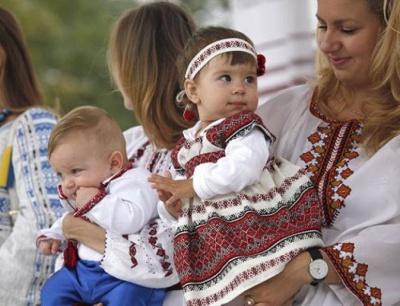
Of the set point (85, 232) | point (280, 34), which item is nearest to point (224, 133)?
point (85, 232)

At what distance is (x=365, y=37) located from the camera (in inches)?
135

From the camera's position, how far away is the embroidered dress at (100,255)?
3.47 metres

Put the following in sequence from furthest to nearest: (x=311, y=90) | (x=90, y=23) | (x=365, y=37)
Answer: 1. (x=90, y=23)
2. (x=311, y=90)
3. (x=365, y=37)

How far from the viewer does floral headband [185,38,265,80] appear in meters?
3.34

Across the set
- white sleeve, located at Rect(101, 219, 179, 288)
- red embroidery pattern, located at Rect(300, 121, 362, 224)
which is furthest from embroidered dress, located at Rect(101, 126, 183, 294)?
red embroidery pattern, located at Rect(300, 121, 362, 224)

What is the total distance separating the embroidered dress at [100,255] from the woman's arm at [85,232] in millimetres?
21

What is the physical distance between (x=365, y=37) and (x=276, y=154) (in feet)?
1.48

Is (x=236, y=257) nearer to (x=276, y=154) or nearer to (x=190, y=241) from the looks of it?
(x=190, y=241)

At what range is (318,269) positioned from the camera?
3.21 metres

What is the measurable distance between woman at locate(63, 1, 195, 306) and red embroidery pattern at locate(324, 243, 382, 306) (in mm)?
529

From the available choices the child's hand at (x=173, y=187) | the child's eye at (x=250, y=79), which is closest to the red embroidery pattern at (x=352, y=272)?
the child's hand at (x=173, y=187)

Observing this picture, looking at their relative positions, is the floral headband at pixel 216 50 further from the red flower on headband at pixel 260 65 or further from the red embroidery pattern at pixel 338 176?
the red embroidery pattern at pixel 338 176

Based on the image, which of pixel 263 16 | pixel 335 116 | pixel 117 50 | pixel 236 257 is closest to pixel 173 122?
pixel 117 50

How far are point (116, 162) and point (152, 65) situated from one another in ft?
1.34
